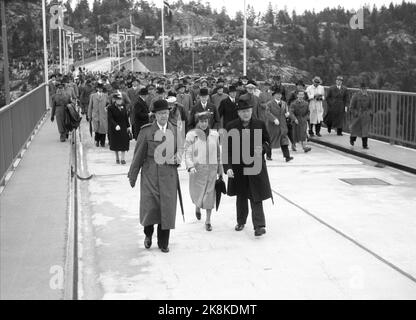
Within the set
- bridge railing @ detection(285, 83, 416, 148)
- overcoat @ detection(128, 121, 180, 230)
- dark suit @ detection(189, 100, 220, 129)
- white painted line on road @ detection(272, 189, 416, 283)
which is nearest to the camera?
white painted line on road @ detection(272, 189, 416, 283)

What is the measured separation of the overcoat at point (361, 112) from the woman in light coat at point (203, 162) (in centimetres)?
807

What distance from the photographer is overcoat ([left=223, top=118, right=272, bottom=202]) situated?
27.7 ft

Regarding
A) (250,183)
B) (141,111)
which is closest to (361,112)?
(141,111)

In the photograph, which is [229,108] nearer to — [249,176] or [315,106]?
[315,106]

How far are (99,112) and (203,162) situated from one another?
9769mm

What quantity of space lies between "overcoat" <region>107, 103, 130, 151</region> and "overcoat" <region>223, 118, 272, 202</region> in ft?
22.1

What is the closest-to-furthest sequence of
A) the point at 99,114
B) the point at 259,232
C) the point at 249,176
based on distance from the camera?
the point at 259,232 < the point at 249,176 < the point at 99,114

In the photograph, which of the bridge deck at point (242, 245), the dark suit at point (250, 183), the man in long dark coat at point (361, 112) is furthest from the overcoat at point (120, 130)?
the dark suit at point (250, 183)

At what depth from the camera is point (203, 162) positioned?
8.92m

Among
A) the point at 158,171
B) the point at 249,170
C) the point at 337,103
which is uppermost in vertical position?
the point at 337,103

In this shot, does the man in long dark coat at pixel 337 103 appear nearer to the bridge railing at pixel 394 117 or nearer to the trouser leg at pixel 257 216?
the bridge railing at pixel 394 117

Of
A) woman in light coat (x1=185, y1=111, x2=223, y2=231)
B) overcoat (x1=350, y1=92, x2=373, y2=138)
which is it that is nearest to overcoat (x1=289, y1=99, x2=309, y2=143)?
overcoat (x1=350, y1=92, x2=373, y2=138)

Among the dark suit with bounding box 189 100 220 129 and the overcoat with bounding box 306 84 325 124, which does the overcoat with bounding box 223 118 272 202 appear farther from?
the overcoat with bounding box 306 84 325 124
